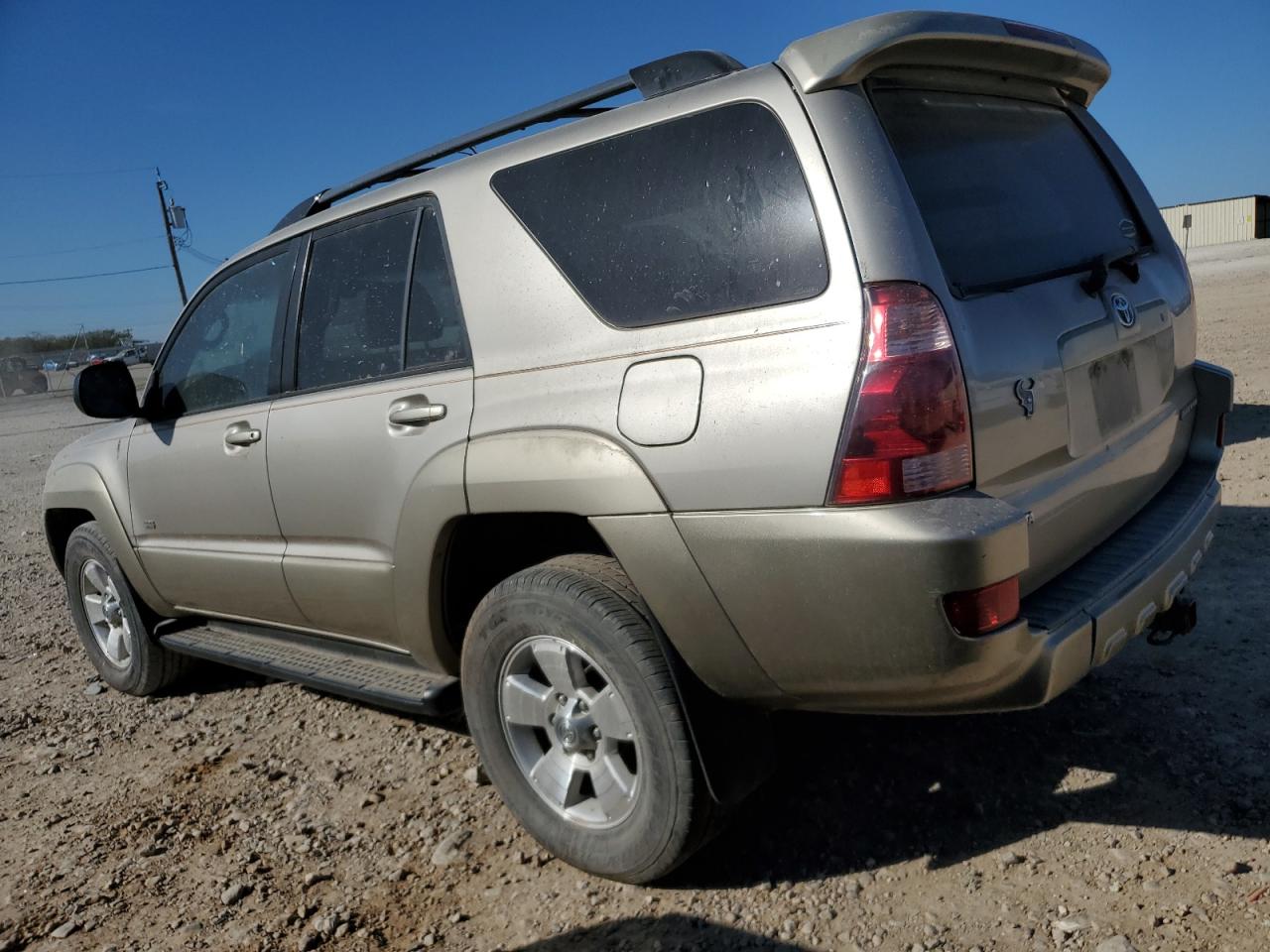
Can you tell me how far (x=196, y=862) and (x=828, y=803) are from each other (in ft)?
6.41

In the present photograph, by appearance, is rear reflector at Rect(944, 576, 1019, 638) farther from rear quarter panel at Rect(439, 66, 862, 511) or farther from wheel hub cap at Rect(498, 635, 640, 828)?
wheel hub cap at Rect(498, 635, 640, 828)

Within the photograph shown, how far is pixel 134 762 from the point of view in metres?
3.93

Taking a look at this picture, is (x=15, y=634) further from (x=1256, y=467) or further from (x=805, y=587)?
(x=1256, y=467)

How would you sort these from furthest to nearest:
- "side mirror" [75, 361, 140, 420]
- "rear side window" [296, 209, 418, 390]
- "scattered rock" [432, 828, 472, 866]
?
"side mirror" [75, 361, 140, 420]
"rear side window" [296, 209, 418, 390]
"scattered rock" [432, 828, 472, 866]

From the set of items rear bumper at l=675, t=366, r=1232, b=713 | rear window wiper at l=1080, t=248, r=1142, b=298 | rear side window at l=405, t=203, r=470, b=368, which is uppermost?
rear side window at l=405, t=203, r=470, b=368

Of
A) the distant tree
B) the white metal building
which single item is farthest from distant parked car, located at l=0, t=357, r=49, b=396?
the white metal building

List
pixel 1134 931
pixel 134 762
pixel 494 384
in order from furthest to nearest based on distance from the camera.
Result: pixel 134 762, pixel 494 384, pixel 1134 931

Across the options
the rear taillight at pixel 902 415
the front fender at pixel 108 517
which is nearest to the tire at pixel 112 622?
the front fender at pixel 108 517

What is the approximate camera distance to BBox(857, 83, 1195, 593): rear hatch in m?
2.18

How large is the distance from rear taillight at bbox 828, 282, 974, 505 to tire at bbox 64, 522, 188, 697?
3.59 meters

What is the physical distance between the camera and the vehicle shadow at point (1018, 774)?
105 inches

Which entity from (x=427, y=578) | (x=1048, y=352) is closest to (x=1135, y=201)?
(x=1048, y=352)

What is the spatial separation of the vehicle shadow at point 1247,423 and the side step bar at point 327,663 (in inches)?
220

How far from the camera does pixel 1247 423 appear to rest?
693cm
